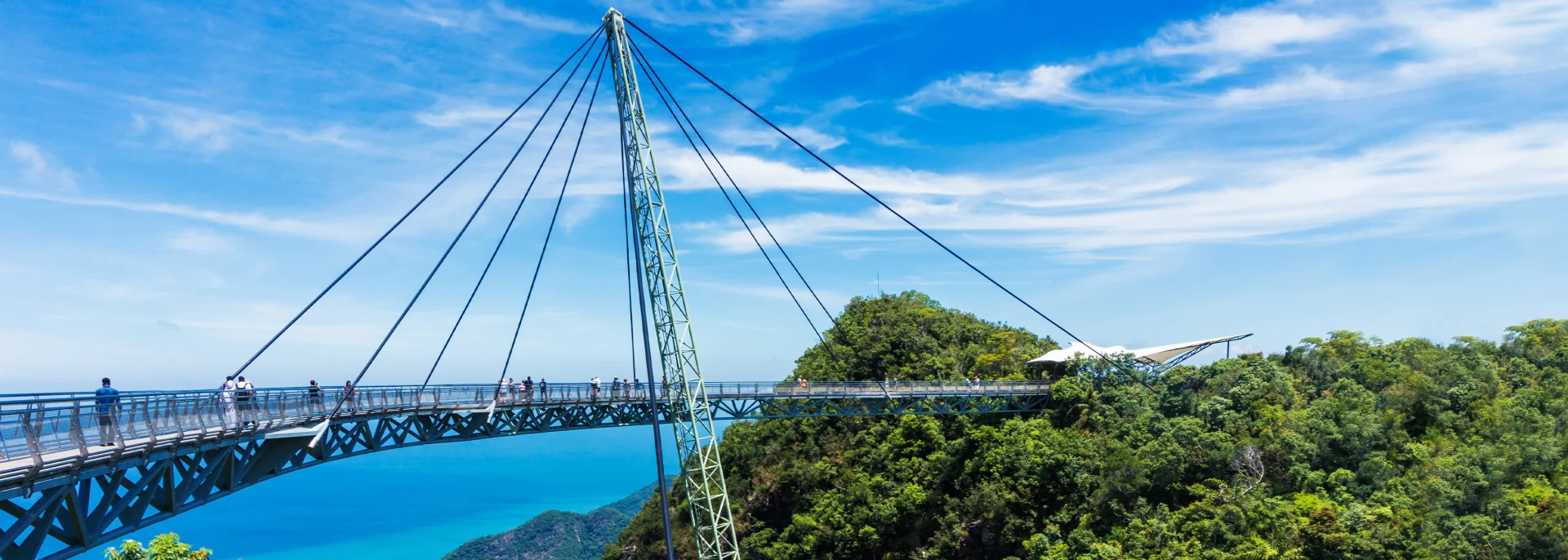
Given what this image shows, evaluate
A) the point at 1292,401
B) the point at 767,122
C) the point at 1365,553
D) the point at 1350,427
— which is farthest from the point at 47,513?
the point at 1292,401

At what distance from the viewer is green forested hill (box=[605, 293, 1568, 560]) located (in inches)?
1072

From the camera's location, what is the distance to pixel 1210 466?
34.3m

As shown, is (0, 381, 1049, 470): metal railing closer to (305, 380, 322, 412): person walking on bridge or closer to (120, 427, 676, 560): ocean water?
(305, 380, 322, 412): person walking on bridge

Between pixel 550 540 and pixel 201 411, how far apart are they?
98211 mm

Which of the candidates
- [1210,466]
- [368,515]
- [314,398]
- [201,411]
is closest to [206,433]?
[201,411]

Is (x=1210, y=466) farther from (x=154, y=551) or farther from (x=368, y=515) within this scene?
(x=368, y=515)

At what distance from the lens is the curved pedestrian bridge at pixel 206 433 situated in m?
13.0

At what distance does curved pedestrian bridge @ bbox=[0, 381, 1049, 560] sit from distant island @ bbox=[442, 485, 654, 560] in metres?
79.1

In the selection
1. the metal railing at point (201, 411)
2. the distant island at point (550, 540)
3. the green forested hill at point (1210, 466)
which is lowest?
the distant island at point (550, 540)

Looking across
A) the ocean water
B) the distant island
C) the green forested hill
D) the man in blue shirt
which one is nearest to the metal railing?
the man in blue shirt

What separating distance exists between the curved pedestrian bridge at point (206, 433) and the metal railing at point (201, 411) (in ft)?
0.08

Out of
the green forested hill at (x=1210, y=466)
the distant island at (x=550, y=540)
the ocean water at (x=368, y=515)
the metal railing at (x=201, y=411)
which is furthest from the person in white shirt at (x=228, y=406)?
the ocean water at (x=368, y=515)

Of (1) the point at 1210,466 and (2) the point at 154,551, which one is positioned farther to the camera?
(1) the point at 1210,466

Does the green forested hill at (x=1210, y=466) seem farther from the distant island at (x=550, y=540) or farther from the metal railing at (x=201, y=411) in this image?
the distant island at (x=550, y=540)
